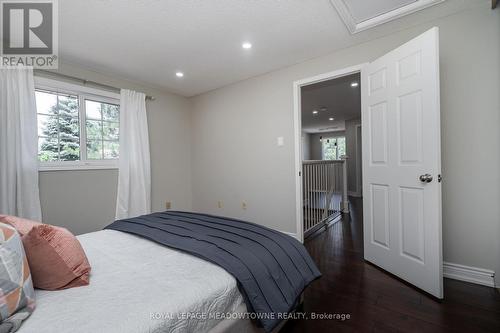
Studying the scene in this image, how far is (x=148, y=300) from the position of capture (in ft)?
2.80

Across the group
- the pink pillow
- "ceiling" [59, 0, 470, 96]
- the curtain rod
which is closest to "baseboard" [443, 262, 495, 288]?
"ceiling" [59, 0, 470, 96]

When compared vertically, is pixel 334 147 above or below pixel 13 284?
above

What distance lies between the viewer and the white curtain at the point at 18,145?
222 centimetres

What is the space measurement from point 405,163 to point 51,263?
249 cm

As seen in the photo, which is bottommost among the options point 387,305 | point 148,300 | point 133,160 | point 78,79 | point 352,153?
point 387,305

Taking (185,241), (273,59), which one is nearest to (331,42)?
(273,59)

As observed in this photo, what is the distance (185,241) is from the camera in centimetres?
138

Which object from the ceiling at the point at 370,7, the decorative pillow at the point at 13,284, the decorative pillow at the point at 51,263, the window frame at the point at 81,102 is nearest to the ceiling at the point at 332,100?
the ceiling at the point at 370,7

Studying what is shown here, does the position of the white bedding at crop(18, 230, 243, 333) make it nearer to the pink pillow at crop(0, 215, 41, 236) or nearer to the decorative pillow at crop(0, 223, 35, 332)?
the decorative pillow at crop(0, 223, 35, 332)

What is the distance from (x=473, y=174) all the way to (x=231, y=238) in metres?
2.14

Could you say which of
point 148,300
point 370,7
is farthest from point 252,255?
point 370,7

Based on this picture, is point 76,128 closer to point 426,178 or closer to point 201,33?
point 201,33

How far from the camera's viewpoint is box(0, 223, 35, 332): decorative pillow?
0.71m

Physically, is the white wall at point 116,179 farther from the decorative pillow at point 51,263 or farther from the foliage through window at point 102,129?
the decorative pillow at point 51,263
